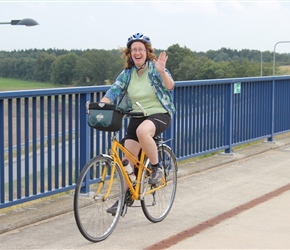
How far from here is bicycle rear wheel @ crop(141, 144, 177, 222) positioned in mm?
6234

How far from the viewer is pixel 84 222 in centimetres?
562

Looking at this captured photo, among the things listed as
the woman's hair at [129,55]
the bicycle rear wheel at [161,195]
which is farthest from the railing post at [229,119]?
the woman's hair at [129,55]

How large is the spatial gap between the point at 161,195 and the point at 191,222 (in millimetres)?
403

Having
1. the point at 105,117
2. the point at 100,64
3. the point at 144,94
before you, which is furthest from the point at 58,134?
the point at 100,64

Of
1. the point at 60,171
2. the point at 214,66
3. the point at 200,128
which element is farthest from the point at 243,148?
the point at 214,66

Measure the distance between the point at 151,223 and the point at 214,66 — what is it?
3518 cm

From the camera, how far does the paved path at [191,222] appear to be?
222 inches

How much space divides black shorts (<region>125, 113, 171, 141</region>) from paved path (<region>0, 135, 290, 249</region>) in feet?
2.69

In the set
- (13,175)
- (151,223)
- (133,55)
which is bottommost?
(151,223)

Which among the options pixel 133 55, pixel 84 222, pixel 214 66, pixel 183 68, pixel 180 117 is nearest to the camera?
pixel 84 222

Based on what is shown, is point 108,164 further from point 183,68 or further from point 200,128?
point 183,68

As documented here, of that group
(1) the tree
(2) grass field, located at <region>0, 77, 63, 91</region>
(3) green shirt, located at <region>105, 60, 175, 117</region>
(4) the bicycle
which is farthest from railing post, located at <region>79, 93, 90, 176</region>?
(1) the tree

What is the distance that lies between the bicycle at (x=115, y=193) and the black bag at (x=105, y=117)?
0.55ft

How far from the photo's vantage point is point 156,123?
5980 mm
